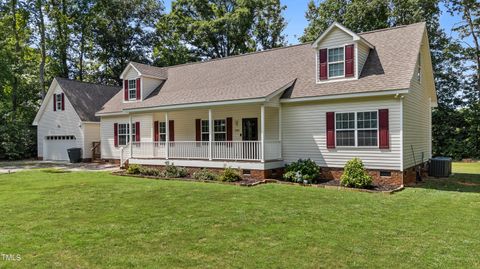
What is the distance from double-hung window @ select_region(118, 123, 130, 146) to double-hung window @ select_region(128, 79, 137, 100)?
172cm

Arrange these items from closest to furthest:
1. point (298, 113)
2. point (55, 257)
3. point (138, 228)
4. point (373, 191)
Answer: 1. point (55, 257)
2. point (138, 228)
3. point (373, 191)
4. point (298, 113)

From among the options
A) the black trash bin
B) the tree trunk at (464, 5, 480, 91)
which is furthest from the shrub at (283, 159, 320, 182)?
the tree trunk at (464, 5, 480, 91)

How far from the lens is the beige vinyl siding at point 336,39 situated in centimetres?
1345

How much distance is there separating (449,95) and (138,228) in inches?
1165

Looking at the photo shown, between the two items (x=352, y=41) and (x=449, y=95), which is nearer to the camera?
(x=352, y=41)

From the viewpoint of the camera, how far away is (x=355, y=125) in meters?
12.8

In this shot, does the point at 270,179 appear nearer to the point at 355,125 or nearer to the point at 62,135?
the point at 355,125

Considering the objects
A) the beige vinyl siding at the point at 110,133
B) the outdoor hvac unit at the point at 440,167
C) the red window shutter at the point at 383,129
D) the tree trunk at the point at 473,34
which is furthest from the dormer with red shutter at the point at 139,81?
the tree trunk at the point at 473,34

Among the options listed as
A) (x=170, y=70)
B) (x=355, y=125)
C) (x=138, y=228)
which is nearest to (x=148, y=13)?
(x=170, y=70)

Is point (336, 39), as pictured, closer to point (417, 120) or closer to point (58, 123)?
point (417, 120)

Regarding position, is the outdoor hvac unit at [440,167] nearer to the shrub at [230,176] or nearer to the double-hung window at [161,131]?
the shrub at [230,176]

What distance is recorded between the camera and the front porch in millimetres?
14148

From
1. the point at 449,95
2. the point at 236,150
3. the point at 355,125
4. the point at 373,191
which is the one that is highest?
the point at 449,95

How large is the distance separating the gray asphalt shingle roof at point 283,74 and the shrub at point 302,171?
269 centimetres
